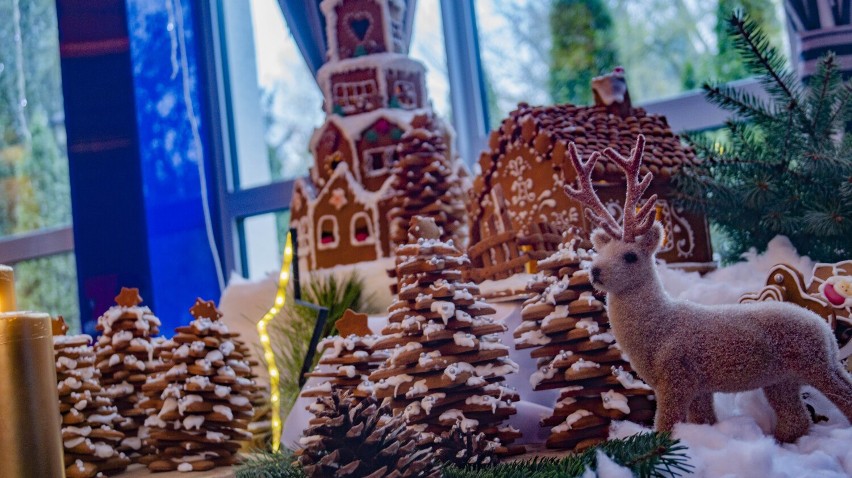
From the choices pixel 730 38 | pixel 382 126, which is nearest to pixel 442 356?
pixel 382 126

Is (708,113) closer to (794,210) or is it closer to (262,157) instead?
(794,210)

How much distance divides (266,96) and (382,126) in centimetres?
122

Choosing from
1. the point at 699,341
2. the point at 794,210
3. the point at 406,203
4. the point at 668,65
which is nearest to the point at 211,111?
the point at 406,203

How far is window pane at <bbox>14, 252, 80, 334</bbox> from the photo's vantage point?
3342mm

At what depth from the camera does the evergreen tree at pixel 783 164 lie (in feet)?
4.35

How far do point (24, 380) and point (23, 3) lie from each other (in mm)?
2942

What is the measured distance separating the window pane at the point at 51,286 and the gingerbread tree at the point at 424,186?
183 cm

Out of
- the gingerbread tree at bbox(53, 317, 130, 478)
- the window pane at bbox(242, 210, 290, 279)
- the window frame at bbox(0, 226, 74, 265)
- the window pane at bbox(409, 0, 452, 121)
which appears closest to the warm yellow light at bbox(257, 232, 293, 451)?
the gingerbread tree at bbox(53, 317, 130, 478)

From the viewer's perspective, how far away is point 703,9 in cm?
244

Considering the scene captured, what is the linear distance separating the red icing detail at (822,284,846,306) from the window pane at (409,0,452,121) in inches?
73.2

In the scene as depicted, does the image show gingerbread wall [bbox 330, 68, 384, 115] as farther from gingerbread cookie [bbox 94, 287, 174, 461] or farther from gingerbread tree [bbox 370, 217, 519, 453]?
gingerbread tree [bbox 370, 217, 519, 453]

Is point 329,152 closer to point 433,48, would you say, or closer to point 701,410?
point 433,48

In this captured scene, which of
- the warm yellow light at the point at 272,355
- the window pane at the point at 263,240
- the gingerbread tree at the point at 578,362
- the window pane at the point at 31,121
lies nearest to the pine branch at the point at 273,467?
the warm yellow light at the point at 272,355

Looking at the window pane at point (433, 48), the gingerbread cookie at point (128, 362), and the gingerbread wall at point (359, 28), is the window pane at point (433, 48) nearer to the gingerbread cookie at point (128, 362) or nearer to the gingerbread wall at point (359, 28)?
the gingerbread wall at point (359, 28)
